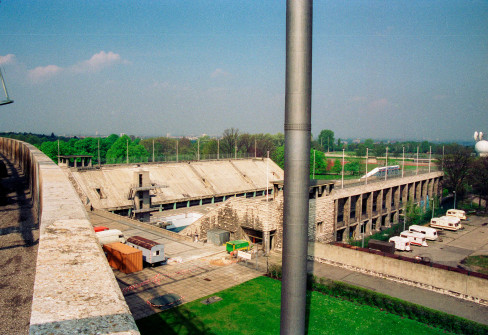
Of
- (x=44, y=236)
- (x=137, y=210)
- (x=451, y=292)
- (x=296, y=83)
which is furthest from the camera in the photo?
(x=137, y=210)

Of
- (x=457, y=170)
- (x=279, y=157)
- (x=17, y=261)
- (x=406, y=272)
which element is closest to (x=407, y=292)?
(x=406, y=272)

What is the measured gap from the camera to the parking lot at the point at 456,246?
3369 cm

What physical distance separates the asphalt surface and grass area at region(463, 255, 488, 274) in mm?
32171

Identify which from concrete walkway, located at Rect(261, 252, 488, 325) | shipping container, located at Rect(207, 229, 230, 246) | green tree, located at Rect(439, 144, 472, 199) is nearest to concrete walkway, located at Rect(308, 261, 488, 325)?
concrete walkway, located at Rect(261, 252, 488, 325)

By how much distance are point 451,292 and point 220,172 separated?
49.8m

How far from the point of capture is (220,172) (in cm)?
6881

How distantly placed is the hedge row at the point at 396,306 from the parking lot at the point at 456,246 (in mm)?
13840

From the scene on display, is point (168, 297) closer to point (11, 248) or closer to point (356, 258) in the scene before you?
point (11, 248)

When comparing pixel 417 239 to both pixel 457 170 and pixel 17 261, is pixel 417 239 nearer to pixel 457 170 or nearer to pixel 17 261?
pixel 457 170

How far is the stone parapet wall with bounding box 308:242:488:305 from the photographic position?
21831 millimetres

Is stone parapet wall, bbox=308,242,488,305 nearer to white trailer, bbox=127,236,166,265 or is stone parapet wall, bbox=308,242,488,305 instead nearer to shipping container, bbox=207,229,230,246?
shipping container, bbox=207,229,230,246

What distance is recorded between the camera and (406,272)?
2436 centimetres

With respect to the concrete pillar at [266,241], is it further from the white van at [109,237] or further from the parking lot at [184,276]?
the white van at [109,237]

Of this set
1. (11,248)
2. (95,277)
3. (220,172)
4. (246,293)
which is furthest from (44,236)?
(220,172)
